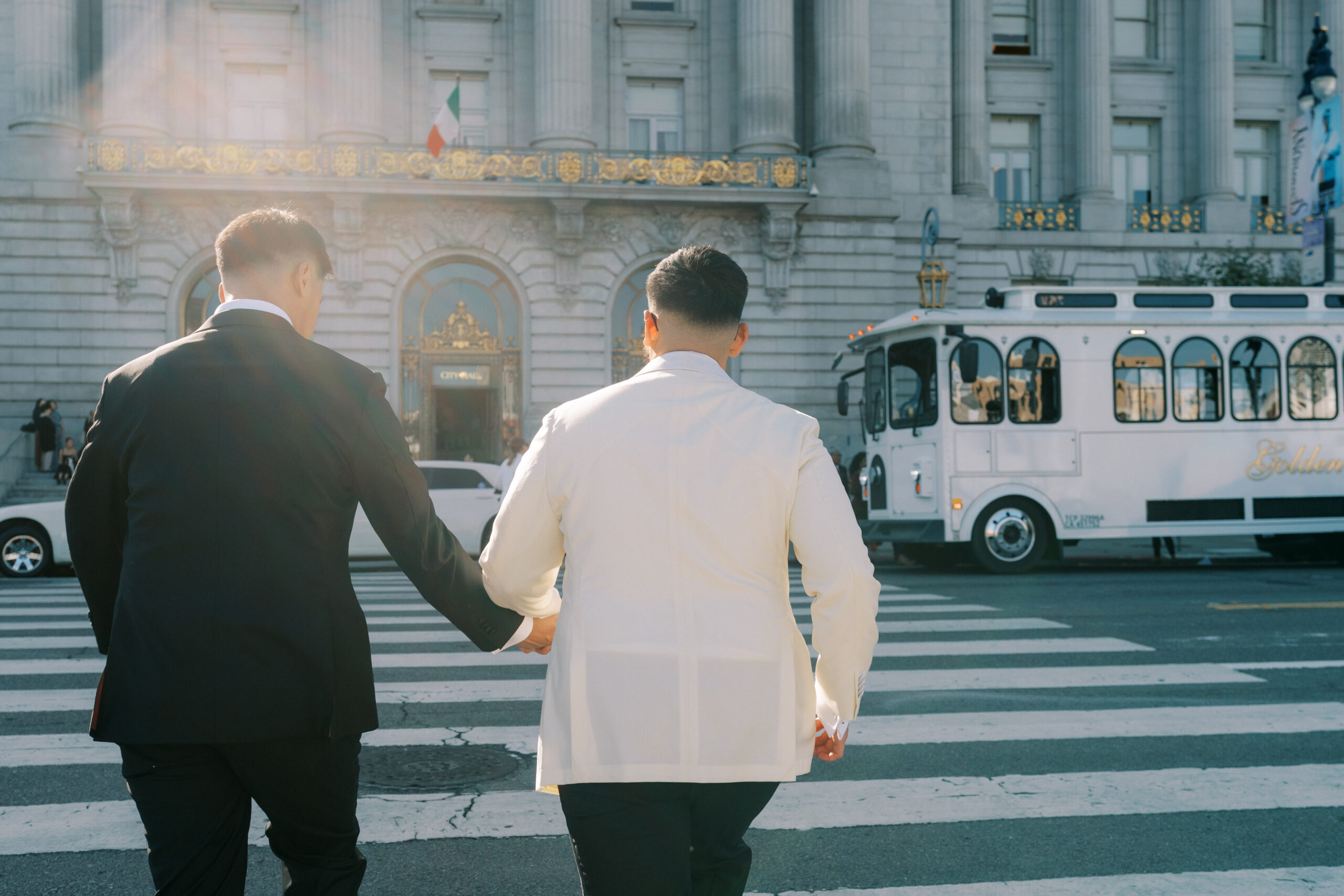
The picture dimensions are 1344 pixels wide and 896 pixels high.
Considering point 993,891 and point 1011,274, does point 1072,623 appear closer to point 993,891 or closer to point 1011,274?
point 993,891

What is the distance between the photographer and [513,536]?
2.42m

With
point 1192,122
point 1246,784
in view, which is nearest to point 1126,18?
point 1192,122

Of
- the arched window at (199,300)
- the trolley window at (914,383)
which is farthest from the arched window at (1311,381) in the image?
the arched window at (199,300)

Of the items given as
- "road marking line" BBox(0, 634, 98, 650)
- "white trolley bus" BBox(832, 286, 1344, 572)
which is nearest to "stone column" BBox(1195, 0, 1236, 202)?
"white trolley bus" BBox(832, 286, 1344, 572)

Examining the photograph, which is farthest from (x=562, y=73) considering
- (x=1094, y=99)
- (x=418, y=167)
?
(x=1094, y=99)

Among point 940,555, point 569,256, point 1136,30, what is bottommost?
point 940,555

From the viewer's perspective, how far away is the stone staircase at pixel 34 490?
2308cm

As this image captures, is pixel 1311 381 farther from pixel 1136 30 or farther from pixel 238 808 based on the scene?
pixel 1136 30

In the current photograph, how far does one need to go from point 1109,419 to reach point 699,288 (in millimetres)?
14475

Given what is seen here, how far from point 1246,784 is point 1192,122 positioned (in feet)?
108

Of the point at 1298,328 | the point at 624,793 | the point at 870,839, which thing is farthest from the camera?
the point at 1298,328

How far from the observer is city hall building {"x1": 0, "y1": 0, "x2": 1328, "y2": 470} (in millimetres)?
25812

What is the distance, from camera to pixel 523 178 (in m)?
26.6

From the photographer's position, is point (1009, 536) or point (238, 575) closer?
point (238, 575)
